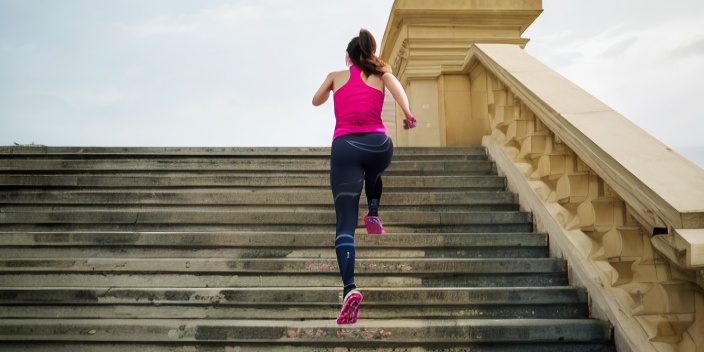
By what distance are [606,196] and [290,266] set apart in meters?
2.15

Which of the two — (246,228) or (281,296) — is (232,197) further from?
(281,296)

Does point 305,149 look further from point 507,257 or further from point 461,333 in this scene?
point 461,333

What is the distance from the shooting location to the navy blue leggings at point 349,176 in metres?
3.08

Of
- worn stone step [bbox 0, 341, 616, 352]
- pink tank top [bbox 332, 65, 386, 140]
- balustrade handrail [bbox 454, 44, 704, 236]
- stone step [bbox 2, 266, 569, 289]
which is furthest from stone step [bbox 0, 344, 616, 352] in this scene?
pink tank top [bbox 332, 65, 386, 140]

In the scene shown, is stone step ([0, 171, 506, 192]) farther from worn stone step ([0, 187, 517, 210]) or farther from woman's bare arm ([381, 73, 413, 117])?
woman's bare arm ([381, 73, 413, 117])

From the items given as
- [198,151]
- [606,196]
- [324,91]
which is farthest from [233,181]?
[606,196]

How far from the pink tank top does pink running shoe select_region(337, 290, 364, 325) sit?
991mm

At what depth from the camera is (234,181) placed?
5.37 meters

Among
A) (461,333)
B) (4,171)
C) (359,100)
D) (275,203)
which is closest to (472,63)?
(275,203)

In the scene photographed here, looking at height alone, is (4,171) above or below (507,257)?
above

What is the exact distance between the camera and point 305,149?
6199mm

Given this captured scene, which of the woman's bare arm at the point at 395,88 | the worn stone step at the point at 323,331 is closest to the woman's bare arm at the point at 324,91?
the woman's bare arm at the point at 395,88

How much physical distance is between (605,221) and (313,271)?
76.9 inches

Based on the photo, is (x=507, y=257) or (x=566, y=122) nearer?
(x=566, y=122)
